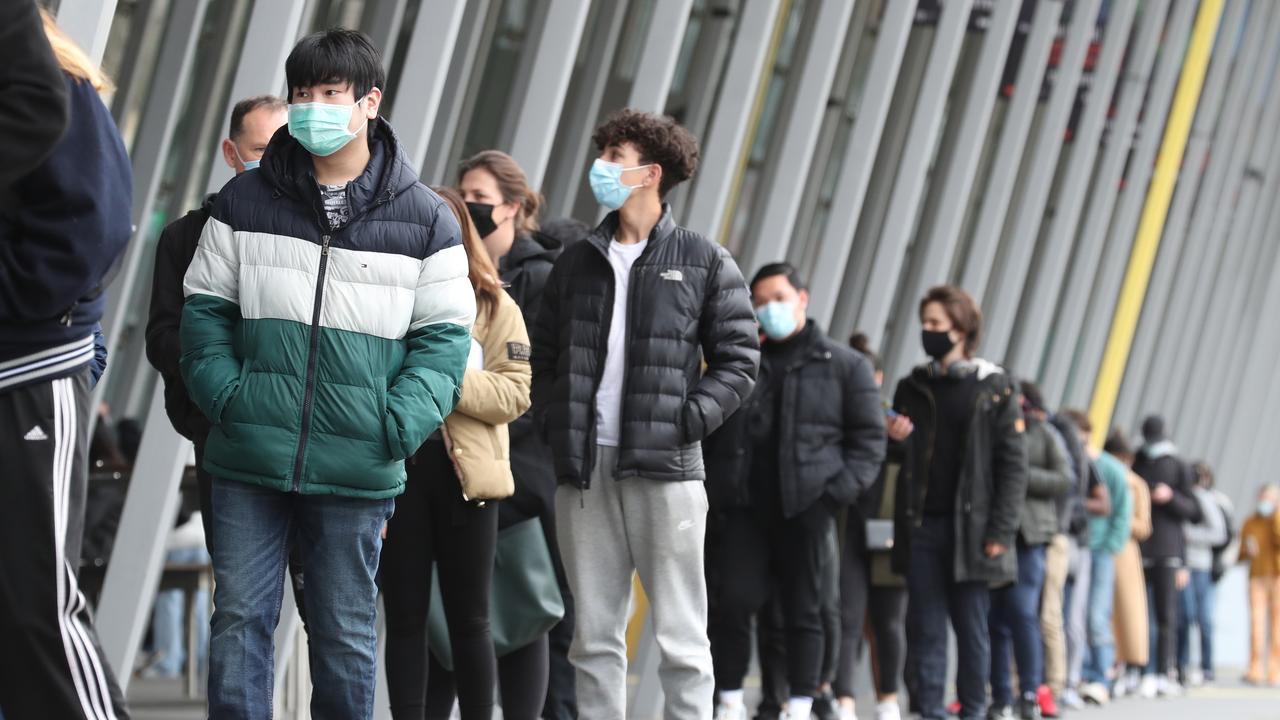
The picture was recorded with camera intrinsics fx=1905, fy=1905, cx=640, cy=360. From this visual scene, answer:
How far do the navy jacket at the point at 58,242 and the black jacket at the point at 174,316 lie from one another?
3.75ft

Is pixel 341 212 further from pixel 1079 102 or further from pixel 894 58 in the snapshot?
pixel 1079 102

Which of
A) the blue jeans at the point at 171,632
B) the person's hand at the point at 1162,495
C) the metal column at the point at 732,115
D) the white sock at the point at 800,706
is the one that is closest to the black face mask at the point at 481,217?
the white sock at the point at 800,706

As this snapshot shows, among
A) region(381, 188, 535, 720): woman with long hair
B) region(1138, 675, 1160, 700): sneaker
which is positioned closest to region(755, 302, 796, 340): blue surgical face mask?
region(381, 188, 535, 720): woman with long hair

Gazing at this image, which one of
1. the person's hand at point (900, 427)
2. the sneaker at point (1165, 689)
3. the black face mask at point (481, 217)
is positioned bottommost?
the sneaker at point (1165, 689)

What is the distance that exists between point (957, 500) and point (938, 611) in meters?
0.50

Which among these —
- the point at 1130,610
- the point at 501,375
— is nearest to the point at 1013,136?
the point at 1130,610

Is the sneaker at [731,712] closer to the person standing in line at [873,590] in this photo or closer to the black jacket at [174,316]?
A: the person standing in line at [873,590]

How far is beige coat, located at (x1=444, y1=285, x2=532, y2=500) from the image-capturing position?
516 cm

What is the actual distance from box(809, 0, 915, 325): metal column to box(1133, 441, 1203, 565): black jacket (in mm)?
3535

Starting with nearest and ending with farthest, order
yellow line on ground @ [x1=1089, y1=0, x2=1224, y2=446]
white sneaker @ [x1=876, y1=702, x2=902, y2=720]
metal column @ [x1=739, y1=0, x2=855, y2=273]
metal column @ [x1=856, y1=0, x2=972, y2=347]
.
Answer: white sneaker @ [x1=876, y1=702, x2=902, y2=720]
metal column @ [x1=739, y1=0, x2=855, y2=273]
metal column @ [x1=856, y1=0, x2=972, y2=347]
yellow line on ground @ [x1=1089, y1=0, x2=1224, y2=446]

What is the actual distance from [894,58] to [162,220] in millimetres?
6149

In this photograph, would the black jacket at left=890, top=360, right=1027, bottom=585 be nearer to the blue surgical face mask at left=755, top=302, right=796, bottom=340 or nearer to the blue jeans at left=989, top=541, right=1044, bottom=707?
the blue jeans at left=989, top=541, right=1044, bottom=707

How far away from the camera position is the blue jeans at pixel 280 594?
163 inches

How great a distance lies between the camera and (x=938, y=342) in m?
8.50
